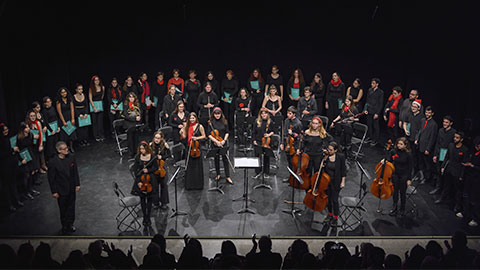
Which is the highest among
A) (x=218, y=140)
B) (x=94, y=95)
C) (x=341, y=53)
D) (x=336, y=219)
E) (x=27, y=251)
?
(x=341, y=53)

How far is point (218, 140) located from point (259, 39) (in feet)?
17.2

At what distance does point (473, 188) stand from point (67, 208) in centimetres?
655

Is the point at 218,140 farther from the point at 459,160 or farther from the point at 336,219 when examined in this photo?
the point at 459,160

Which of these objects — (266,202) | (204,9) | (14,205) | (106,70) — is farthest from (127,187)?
(204,9)

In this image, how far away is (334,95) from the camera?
1183 centimetres

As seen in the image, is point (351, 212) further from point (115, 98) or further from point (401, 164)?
point (115, 98)

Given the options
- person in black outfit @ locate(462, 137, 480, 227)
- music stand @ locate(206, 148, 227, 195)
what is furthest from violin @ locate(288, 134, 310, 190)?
person in black outfit @ locate(462, 137, 480, 227)

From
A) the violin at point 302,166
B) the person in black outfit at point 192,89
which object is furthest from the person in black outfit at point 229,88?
the violin at point 302,166

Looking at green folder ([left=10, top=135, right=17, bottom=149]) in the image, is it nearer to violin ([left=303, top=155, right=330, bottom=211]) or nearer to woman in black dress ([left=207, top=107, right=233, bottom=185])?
woman in black dress ([left=207, top=107, right=233, bottom=185])

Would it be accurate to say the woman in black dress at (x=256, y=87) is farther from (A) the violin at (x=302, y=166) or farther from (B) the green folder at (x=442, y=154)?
(B) the green folder at (x=442, y=154)

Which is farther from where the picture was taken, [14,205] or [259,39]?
[259,39]

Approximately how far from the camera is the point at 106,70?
1298 cm

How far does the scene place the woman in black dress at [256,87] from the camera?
12.0 meters

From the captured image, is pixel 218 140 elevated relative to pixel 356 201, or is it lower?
elevated
